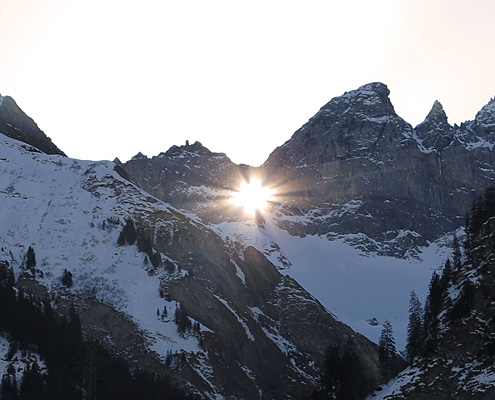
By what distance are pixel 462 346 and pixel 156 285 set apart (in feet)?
213

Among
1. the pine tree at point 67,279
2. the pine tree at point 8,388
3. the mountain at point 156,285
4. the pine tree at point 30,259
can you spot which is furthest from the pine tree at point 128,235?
the pine tree at point 8,388

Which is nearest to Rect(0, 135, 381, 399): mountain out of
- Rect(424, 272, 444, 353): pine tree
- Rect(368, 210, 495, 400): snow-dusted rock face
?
Rect(424, 272, 444, 353): pine tree

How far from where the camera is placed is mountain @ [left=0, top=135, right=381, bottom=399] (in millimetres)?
129000

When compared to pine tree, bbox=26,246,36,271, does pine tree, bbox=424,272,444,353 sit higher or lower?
higher

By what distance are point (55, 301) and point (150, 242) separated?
76.4ft

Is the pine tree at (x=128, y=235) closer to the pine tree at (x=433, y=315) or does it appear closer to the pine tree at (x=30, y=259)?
the pine tree at (x=30, y=259)

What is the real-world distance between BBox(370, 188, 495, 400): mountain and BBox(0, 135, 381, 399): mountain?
39575 millimetres

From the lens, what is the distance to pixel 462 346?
277 ft

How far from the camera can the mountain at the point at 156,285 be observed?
5079 inches

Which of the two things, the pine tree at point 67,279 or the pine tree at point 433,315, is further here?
the pine tree at point 67,279

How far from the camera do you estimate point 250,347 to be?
141875 mm

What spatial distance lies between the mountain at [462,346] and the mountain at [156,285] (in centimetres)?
3957

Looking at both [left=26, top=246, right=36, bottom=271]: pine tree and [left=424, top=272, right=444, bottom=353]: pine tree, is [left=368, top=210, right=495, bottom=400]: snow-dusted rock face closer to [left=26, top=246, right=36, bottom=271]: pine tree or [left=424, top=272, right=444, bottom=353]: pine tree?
[left=424, top=272, right=444, bottom=353]: pine tree

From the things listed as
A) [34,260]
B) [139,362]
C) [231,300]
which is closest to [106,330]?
[139,362]
